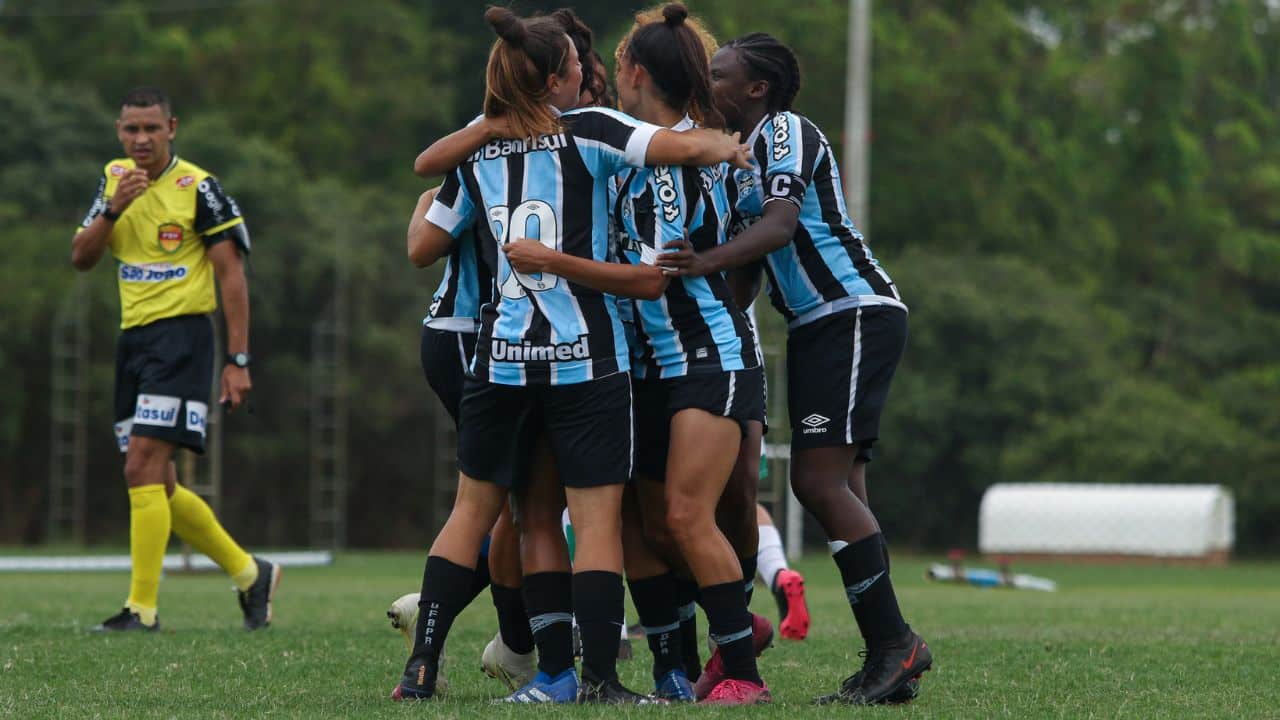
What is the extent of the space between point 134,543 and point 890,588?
3750mm

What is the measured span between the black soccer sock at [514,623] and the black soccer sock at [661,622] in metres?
0.46

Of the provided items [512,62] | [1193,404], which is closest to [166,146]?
[512,62]

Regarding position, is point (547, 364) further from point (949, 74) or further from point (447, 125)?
point (447, 125)

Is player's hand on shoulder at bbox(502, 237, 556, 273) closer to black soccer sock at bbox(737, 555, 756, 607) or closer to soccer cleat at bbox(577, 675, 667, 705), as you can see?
soccer cleat at bbox(577, 675, 667, 705)

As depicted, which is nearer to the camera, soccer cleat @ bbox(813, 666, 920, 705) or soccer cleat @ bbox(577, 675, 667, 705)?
soccer cleat @ bbox(577, 675, 667, 705)

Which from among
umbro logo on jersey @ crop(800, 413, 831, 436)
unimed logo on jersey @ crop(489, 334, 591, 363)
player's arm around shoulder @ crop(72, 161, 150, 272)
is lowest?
umbro logo on jersey @ crop(800, 413, 831, 436)

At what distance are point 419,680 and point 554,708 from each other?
Result: 0.57 metres

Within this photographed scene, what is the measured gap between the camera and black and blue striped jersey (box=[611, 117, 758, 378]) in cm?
527

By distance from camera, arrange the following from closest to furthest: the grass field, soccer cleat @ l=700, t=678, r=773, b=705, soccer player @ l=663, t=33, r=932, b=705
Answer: the grass field < soccer cleat @ l=700, t=678, r=773, b=705 < soccer player @ l=663, t=33, r=932, b=705

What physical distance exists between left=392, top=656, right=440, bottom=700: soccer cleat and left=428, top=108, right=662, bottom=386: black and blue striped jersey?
88 centimetres

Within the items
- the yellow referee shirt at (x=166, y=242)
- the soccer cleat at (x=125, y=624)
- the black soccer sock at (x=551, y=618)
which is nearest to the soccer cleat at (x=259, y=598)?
the soccer cleat at (x=125, y=624)

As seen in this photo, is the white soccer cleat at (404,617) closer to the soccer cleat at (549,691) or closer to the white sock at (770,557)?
the soccer cleat at (549,691)

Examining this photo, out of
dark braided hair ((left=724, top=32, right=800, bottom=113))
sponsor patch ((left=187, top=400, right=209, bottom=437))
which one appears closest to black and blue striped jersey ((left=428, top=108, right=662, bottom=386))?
dark braided hair ((left=724, top=32, right=800, bottom=113))

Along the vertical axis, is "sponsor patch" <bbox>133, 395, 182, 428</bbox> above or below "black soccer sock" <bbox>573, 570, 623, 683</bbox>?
above
